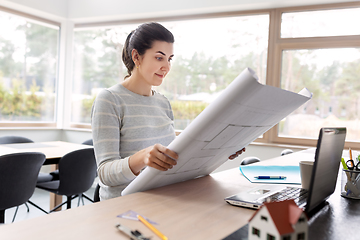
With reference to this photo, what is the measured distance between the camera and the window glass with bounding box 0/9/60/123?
4.45 m

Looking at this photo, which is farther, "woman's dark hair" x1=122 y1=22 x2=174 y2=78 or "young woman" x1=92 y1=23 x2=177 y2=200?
"woman's dark hair" x1=122 y1=22 x2=174 y2=78

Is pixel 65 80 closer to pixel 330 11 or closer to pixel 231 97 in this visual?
pixel 330 11

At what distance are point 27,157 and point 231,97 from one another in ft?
6.79

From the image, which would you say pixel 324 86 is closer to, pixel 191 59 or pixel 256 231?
pixel 191 59

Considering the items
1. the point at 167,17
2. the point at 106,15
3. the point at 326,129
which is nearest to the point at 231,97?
the point at 326,129

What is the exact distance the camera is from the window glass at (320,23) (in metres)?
3.55

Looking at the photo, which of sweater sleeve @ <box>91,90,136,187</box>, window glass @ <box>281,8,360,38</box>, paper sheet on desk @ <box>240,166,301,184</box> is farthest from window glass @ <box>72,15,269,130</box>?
sweater sleeve @ <box>91,90,136,187</box>

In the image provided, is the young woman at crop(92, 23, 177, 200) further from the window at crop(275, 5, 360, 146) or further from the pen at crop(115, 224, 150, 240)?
the window at crop(275, 5, 360, 146)

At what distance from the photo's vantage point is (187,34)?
4410 millimetres

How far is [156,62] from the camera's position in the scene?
53.6 inches

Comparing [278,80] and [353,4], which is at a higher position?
[353,4]

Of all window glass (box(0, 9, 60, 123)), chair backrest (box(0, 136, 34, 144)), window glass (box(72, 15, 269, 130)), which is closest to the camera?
chair backrest (box(0, 136, 34, 144))

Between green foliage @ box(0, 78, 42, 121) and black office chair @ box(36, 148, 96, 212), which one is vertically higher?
green foliage @ box(0, 78, 42, 121)

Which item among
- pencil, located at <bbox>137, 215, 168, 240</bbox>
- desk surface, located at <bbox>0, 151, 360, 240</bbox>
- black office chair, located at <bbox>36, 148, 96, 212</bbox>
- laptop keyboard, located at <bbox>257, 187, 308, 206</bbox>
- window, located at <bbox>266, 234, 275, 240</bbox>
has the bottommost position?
black office chair, located at <bbox>36, 148, 96, 212</bbox>
